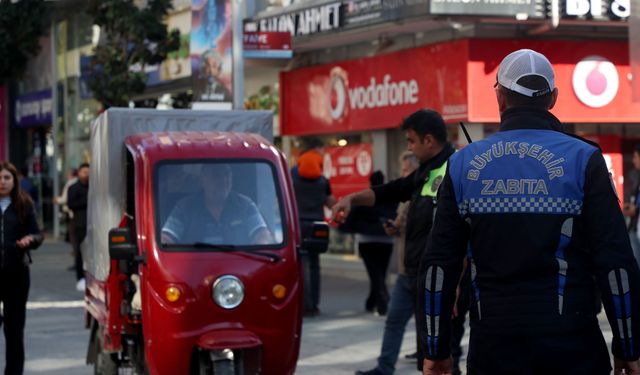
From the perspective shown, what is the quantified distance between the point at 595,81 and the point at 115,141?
10.9 metres

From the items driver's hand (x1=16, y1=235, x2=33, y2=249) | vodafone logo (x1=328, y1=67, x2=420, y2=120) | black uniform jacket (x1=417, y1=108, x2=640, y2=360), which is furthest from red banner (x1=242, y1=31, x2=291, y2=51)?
black uniform jacket (x1=417, y1=108, x2=640, y2=360)

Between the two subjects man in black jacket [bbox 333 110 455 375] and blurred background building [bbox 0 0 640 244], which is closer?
man in black jacket [bbox 333 110 455 375]

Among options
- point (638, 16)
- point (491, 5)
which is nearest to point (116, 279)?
point (638, 16)

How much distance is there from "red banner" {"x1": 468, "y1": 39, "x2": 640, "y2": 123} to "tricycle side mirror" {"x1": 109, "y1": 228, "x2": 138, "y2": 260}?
1084 cm

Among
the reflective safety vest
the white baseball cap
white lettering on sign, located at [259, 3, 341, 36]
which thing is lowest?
the reflective safety vest

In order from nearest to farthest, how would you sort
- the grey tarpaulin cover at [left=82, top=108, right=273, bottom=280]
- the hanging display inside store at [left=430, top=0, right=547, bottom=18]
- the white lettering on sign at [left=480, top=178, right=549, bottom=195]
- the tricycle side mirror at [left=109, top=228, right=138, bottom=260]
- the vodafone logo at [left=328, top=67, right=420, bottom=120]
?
the white lettering on sign at [left=480, top=178, right=549, bottom=195] < the tricycle side mirror at [left=109, top=228, right=138, bottom=260] < the grey tarpaulin cover at [left=82, top=108, right=273, bottom=280] < the hanging display inside store at [left=430, top=0, right=547, bottom=18] < the vodafone logo at [left=328, top=67, right=420, bottom=120]

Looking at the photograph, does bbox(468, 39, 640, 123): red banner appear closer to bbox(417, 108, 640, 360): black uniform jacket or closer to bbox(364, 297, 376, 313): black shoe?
bbox(364, 297, 376, 313): black shoe

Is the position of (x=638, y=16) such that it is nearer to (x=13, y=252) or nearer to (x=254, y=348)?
(x=254, y=348)

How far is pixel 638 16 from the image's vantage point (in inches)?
423

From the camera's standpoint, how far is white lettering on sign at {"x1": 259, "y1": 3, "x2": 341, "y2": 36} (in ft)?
66.9

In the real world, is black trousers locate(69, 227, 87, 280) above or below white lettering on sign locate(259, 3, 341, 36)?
below

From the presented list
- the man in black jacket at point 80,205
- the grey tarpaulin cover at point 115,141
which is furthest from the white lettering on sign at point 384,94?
the grey tarpaulin cover at point 115,141

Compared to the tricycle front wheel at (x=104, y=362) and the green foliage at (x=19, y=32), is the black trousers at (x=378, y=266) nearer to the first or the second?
the tricycle front wheel at (x=104, y=362)

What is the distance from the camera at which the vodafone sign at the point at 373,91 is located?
65.0 ft
